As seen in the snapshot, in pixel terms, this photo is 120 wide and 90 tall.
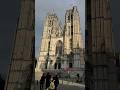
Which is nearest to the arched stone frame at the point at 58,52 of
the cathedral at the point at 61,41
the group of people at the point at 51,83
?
the cathedral at the point at 61,41

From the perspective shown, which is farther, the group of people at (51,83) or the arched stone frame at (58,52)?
the arched stone frame at (58,52)

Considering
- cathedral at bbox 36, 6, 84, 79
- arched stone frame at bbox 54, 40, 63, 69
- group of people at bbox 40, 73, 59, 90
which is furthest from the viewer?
cathedral at bbox 36, 6, 84, 79

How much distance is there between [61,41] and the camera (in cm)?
5625

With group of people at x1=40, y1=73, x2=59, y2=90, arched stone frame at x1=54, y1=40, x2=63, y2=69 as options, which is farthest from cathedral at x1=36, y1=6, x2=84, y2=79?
group of people at x1=40, y1=73, x2=59, y2=90

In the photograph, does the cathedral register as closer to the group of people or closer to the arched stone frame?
the arched stone frame

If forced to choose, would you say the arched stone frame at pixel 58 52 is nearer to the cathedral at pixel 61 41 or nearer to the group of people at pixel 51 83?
the cathedral at pixel 61 41

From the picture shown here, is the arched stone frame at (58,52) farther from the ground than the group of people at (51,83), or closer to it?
farther from the ground

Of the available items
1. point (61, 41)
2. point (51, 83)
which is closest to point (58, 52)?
point (61, 41)

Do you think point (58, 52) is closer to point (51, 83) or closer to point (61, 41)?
point (61, 41)

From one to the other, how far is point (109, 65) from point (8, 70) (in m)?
3.33

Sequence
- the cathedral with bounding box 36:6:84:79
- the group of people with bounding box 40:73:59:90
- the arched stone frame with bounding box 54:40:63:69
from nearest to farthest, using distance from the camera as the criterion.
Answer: the group of people with bounding box 40:73:59:90, the arched stone frame with bounding box 54:40:63:69, the cathedral with bounding box 36:6:84:79

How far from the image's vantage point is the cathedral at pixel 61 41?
159 feet

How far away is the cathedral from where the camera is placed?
48394mm

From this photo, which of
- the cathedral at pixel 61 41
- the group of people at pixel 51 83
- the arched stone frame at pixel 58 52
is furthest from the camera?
the cathedral at pixel 61 41
